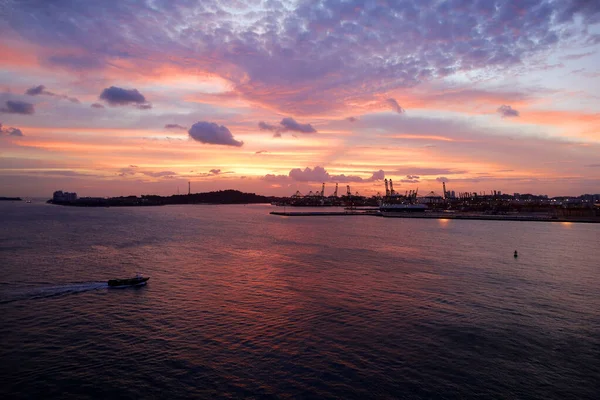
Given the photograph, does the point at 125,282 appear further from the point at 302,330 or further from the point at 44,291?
the point at 302,330

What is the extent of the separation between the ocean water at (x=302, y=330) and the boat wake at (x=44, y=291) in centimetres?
16

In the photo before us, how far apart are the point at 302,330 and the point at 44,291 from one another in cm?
2325

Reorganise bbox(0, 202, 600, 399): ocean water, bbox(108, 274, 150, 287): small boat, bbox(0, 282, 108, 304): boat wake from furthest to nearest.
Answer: bbox(108, 274, 150, 287): small boat → bbox(0, 282, 108, 304): boat wake → bbox(0, 202, 600, 399): ocean water

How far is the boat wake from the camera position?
29.7 metres

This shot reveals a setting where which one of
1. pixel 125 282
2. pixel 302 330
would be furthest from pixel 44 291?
pixel 302 330

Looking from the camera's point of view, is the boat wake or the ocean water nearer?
the ocean water

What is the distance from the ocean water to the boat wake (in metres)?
0.16

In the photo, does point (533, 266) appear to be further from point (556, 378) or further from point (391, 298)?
point (556, 378)

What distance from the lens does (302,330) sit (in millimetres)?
23141

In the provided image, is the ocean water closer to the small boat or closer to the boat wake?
the boat wake

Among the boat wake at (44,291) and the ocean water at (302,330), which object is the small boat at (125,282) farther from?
the ocean water at (302,330)

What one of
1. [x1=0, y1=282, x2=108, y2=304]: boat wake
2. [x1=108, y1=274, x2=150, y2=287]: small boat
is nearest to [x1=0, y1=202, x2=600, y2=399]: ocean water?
[x1=0, y1=282, x2=108, y2=304]: boat wake

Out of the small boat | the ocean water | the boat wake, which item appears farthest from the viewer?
the small boat

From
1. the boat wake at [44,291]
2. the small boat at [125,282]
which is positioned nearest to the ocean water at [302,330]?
the boat wake at [44,291]
